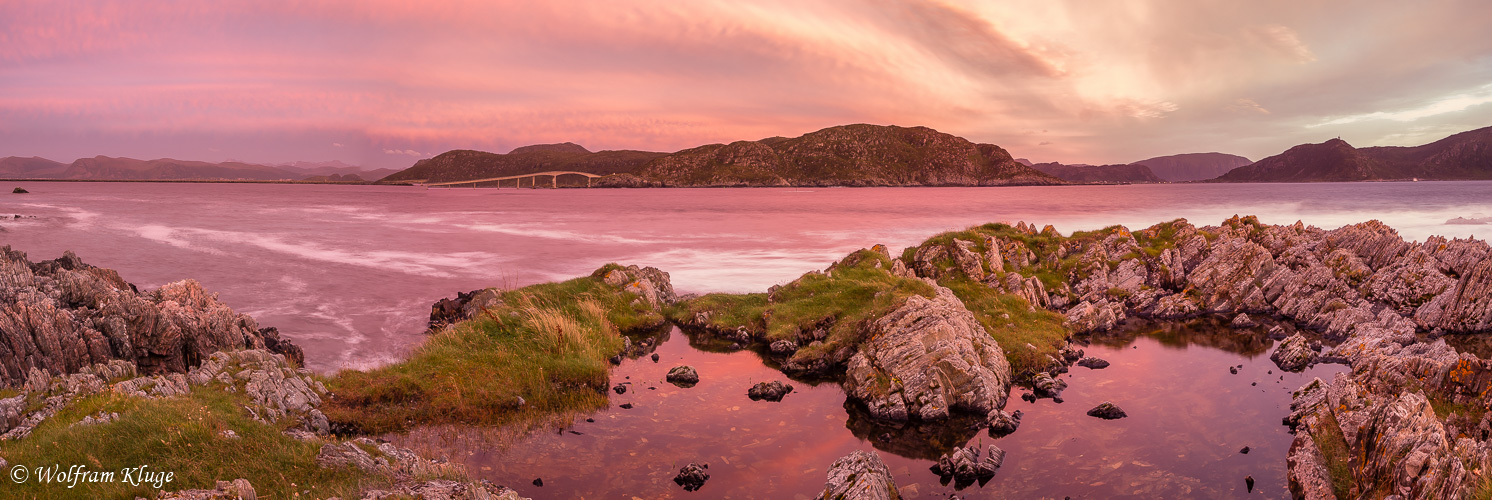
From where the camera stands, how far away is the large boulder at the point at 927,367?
61.9 ft

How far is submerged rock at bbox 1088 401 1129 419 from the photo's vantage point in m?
18.9

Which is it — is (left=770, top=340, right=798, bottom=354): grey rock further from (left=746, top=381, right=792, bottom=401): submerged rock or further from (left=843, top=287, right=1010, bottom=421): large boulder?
(left=746, top=381, right=792, bottom=401): submerged rock

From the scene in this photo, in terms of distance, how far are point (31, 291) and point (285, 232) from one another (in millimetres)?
70043

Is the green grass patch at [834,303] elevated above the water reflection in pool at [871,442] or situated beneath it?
elevated above

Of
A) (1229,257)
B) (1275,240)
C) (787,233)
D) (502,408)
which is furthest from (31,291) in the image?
(787,233)

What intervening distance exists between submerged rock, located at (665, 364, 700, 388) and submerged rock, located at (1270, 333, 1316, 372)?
21278 mm

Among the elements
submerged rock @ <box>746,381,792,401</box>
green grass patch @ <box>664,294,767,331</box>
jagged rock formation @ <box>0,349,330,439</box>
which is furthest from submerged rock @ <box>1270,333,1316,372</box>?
jagged rock formation @ <box>0,349,330,439</box>

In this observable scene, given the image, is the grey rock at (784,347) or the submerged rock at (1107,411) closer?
the submerged rock at (1107,411)

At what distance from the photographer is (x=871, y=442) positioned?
56.7 feet

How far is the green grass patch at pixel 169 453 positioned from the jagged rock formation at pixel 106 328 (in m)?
5.20

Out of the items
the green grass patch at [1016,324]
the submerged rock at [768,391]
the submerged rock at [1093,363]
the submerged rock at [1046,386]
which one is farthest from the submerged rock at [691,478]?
the submerged rock at [1093,363]

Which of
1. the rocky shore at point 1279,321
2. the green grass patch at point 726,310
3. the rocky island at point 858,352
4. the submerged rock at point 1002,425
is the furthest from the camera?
the green grass patch at point 726,310

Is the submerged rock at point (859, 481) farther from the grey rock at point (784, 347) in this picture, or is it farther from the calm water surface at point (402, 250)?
the calm water surface at point (402, 250)

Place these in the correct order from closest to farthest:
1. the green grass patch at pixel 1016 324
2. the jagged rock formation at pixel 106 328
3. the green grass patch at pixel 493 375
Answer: the jagged rock formation at pixel 106 328 → the green grass patch at pixel 493 375 → the green grass patch at pixel 1016 324
